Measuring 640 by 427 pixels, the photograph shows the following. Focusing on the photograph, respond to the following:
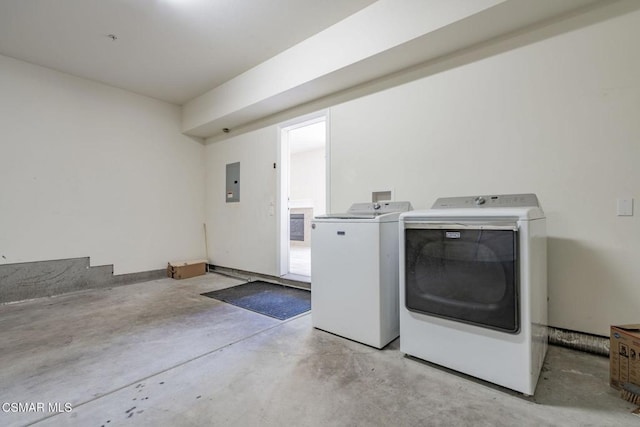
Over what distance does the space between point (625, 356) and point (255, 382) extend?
2.02 m

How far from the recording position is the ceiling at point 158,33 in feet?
8.18

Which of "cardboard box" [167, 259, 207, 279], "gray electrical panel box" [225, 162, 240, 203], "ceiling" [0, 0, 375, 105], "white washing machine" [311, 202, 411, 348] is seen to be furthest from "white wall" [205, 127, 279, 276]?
"white washing machine" [311, 202, 411, 348]

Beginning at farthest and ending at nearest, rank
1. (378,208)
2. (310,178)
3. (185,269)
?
(310,178) → (185,269) → (378,208)

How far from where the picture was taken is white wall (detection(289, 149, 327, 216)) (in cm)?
727

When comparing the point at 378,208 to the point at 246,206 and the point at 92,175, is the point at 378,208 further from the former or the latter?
the point at 92,175

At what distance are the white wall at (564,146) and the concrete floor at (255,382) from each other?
1.73 ft

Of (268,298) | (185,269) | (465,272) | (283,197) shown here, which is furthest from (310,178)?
(465,272)

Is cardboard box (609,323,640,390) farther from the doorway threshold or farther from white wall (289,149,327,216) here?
white wall (289,149,327,216)

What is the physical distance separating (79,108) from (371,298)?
14.8 feet

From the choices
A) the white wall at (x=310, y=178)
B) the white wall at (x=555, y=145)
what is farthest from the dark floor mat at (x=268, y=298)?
the white wall at (x=310, y=178)

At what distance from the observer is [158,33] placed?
113 inches

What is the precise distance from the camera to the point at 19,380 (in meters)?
1.67

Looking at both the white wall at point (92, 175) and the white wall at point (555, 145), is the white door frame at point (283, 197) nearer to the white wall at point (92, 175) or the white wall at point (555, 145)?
the white wall at point (555, 145)

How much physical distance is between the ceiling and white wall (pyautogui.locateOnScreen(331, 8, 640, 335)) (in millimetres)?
1328
